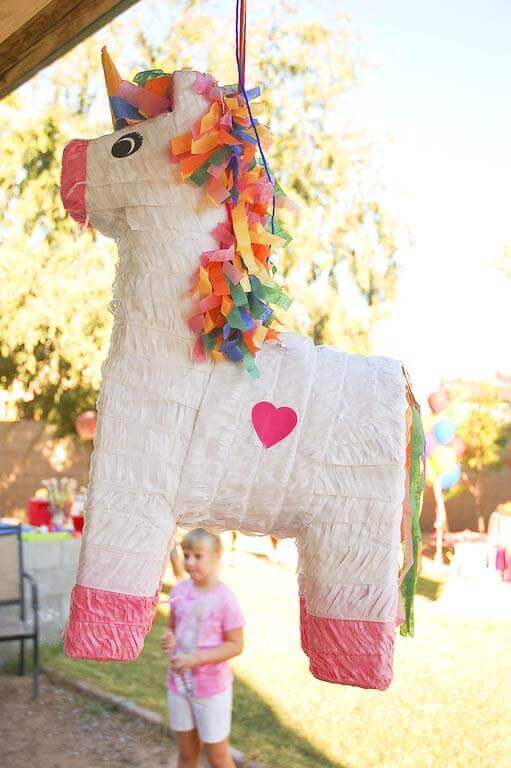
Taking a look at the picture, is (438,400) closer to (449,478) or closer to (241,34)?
(449,478)

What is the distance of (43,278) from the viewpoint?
5.61m

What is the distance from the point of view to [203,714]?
87.7 inches

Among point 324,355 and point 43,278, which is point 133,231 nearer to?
point 324,355

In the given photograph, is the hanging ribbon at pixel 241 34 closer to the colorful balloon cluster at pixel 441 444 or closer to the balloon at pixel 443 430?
the colorful balloon cluster at pixel 441 444

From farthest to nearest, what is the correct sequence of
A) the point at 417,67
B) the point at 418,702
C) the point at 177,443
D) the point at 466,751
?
the point at 417,67 → the point at 418,702 → the point at 466,751 → the point at 177,443

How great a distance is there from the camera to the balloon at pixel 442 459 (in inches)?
258

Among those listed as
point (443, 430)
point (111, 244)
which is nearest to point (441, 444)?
point (443, 430)

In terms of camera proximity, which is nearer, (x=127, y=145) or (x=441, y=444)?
(x=127, y=145)

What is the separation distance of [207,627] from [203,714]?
0.22 m

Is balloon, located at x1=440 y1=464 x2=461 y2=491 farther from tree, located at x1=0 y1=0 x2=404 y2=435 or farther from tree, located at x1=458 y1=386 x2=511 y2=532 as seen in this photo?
tree, located at x1=0 y1=0 x2=404 y2=435

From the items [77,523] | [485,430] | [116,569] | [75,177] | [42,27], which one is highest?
[42,27]

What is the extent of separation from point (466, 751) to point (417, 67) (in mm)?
7600

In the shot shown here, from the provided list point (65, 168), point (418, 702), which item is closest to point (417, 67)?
point (418, 702)

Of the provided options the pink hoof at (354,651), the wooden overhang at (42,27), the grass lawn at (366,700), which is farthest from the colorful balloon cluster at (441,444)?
the pink hoof at (354,651)
